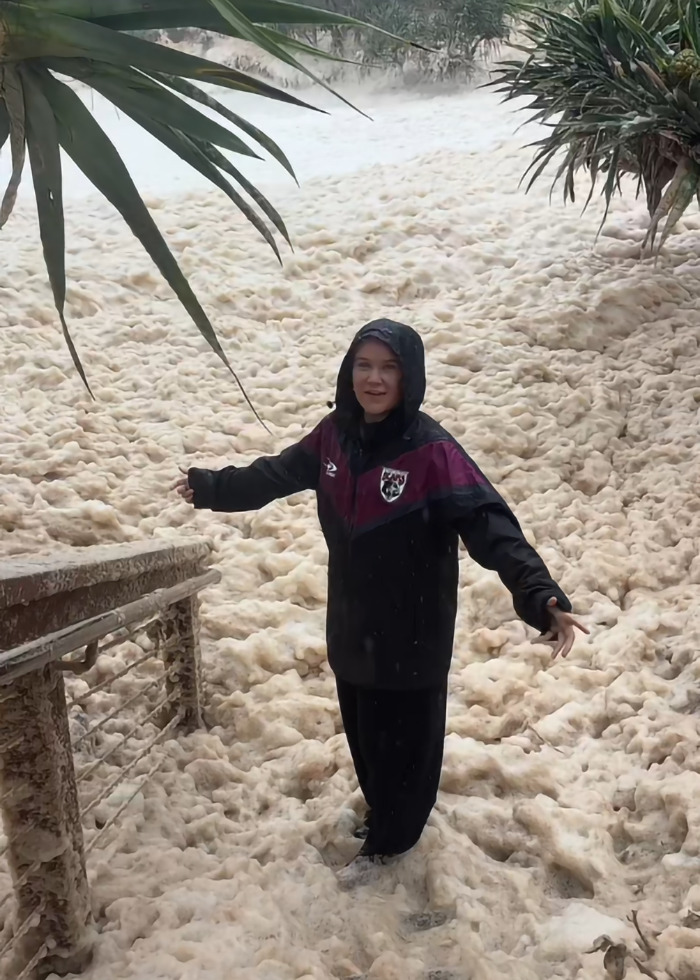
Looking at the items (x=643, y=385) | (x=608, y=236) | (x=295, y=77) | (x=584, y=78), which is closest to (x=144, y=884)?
(x=643, y=385)

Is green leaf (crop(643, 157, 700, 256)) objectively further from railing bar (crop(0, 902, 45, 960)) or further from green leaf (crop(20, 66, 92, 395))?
railing bar (crop(0, 902, 45, 960))

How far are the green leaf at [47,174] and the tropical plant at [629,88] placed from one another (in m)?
3.51

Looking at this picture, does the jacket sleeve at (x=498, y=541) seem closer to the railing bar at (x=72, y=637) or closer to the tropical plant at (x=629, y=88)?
the railing bar at (x=72, y=637)

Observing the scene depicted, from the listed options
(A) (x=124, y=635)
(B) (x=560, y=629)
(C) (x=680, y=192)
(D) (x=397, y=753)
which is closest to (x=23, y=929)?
(A) (x=124, y=635)

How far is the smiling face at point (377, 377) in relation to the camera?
5.76ft

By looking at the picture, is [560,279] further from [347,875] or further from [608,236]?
[347,875]

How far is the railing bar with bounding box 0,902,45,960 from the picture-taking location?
4.87 ft

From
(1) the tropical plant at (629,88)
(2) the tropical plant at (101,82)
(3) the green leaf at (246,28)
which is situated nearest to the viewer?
(3) the green leaf at (246,28)

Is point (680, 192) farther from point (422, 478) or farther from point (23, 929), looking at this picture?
point (23, 929)

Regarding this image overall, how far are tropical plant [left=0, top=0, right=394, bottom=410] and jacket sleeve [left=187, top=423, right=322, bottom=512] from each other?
20.7 inches

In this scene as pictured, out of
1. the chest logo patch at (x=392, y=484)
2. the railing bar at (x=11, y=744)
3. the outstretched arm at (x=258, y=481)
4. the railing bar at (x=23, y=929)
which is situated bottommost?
the railing bar at (x=23, y=929)

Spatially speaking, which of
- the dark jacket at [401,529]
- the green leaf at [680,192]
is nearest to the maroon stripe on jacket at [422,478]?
the dark jacket at [401,529]

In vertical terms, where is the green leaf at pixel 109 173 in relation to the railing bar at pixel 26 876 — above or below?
above

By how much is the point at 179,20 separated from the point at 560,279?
3.92 meters
